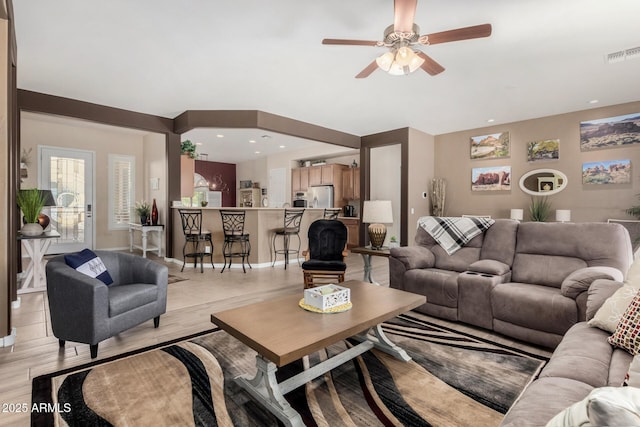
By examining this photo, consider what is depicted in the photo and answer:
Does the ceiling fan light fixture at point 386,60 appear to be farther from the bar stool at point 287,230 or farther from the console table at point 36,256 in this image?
the console table at point 36,256

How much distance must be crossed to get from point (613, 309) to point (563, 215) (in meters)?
4.41

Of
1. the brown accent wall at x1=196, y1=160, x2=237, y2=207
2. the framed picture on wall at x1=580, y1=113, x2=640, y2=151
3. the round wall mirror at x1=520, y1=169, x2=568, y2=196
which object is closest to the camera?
the framed picture on wall at x1=580, y1=113, x2=640, y2=151

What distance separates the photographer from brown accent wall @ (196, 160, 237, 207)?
34.5 feet

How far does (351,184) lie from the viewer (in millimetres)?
8281

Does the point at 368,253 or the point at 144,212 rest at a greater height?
the point at 144,212

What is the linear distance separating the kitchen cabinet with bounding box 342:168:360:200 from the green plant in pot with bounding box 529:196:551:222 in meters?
3.81

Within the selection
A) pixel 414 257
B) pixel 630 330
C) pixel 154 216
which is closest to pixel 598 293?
pixel 630 330

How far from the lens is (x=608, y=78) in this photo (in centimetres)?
400

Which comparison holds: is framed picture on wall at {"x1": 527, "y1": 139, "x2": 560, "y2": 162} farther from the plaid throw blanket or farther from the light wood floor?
the light wood floor

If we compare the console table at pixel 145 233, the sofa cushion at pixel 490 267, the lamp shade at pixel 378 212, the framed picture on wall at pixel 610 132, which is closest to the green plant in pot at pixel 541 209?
the framed picture on wall at pixel 610 132

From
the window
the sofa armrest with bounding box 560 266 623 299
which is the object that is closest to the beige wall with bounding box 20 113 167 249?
the window

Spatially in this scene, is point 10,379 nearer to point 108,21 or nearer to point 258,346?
point 258,346

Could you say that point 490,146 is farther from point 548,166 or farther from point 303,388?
point 303,388

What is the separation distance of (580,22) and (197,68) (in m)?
3.82
